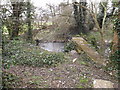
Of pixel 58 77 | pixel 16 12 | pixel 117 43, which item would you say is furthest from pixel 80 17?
pixel 58 77

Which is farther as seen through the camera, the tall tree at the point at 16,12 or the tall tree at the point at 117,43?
the tall tree at the point at 16,12

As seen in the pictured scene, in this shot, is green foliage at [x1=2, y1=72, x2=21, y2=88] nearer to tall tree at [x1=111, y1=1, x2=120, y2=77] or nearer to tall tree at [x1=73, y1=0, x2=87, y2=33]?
tall tree at [x1=111, y1=1, x2=120, y2=77]

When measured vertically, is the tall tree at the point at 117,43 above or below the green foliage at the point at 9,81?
above

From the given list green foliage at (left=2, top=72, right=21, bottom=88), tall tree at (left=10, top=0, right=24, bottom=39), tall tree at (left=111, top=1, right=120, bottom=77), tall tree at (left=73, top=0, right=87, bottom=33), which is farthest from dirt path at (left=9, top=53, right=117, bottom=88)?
tall tree at (left=73, top=0, right=87, bottom=33)

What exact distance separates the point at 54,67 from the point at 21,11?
10.00 ft

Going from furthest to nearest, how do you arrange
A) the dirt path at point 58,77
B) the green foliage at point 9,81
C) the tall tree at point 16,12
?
the tall tree at point 16,12
the dirt path at point 58,77
the green foliage at point 9,81

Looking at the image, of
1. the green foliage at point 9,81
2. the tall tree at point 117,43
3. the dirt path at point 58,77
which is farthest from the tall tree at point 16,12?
the tall tree at point 117,43

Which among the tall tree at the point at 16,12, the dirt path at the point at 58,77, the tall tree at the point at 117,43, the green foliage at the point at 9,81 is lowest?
the dirt path at the point at 58,77

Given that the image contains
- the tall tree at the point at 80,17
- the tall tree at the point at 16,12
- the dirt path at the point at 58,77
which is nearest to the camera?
the dirt path at the point at 58,77

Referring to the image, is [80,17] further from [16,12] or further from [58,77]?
[58,77]

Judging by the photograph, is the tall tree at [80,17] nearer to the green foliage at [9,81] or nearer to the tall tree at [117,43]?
the tall tree at [117,43]

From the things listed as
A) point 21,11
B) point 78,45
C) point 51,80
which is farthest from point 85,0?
point 51,80

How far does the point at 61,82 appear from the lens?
97.2 inches

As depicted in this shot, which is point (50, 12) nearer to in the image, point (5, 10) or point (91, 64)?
point (5, 10)
